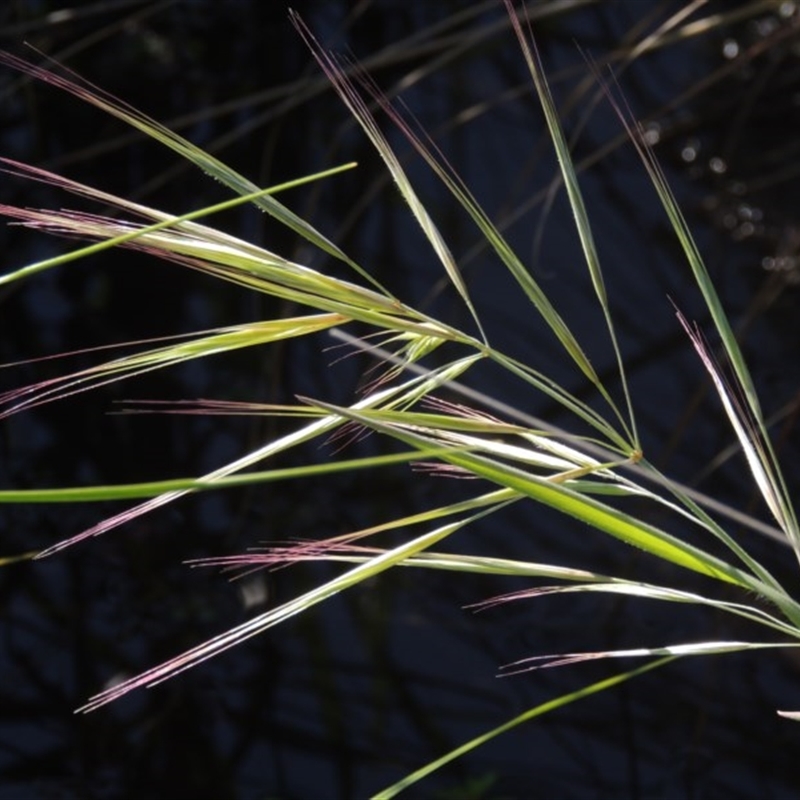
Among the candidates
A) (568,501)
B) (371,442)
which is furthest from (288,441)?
(371,442)

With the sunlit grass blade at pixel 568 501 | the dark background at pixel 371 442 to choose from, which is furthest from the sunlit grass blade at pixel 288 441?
the dark background at pixel 371 442

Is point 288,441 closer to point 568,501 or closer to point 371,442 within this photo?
point 568,501

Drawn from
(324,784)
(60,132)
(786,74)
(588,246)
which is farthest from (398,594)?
(588,246)

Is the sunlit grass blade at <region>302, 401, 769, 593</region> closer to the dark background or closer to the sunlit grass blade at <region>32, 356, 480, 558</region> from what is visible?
the sunlit grass blade at <region>32, 356, 480, 558</region>

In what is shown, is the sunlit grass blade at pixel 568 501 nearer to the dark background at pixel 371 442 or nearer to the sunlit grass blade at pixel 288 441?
the sunlit grass blade at pixel 288 441

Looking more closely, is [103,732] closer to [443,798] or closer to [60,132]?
[443,798]

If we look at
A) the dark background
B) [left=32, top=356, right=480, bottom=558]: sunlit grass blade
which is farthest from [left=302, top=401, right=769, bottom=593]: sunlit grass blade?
the dark background

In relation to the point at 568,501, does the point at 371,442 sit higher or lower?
lower

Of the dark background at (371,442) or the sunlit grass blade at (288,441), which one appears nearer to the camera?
the sunlit grass blade at (288,441)
